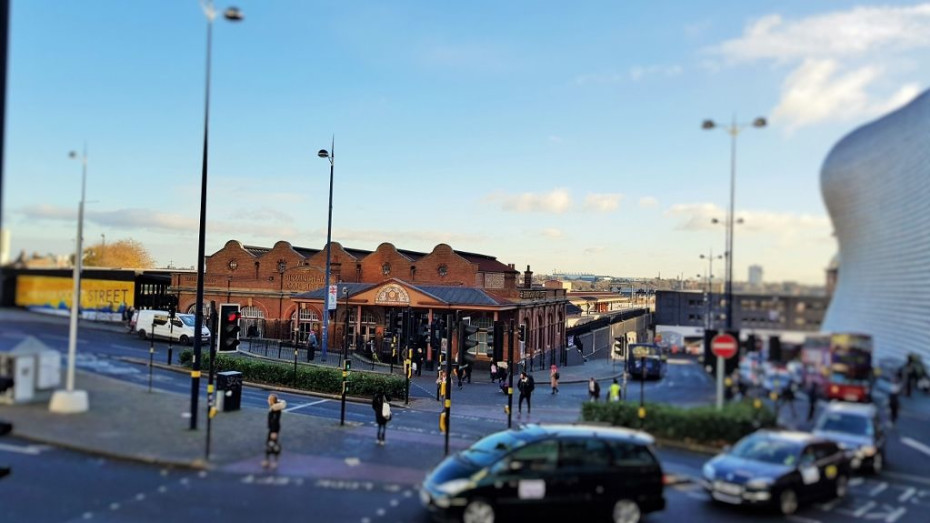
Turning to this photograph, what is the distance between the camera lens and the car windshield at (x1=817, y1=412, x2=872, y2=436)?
27.7ft

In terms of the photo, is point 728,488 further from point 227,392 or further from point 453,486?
point 227,392

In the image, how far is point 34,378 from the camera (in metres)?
9.25

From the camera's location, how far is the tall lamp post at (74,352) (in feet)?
30.8

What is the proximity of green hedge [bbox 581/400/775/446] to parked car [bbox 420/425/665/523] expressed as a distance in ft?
0.90

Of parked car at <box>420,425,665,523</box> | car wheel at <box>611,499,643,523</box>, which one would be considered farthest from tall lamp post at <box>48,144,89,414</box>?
car wheel at <box>611,499,643,523</box>

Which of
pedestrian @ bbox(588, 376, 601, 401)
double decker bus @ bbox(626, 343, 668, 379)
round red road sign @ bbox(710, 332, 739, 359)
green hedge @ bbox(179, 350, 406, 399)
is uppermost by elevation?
round red road sign @ bbox(710, 332, 739, 359)

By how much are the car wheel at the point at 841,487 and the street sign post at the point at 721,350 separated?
1.61 metres

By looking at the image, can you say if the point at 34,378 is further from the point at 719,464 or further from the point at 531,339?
the point at 531,339

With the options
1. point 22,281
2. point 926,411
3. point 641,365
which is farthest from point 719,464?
point 22,281

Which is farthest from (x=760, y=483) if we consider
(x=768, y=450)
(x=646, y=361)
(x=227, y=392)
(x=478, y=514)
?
(x=227, y=392)

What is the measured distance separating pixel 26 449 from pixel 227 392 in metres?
8.78

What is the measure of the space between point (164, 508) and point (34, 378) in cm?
275

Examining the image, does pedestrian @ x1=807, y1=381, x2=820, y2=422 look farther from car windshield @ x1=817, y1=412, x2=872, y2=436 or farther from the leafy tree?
the leafy tree

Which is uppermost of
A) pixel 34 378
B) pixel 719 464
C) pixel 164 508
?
pixel 34 378
